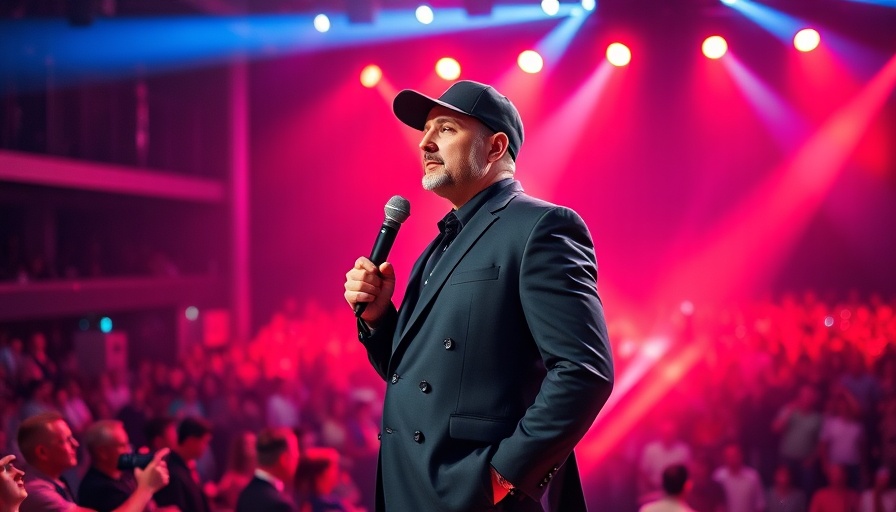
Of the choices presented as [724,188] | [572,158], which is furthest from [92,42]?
[724,188]

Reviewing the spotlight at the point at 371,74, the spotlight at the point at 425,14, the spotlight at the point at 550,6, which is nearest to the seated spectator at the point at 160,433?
the spotlight at the point at 425,14

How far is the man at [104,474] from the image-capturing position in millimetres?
3893

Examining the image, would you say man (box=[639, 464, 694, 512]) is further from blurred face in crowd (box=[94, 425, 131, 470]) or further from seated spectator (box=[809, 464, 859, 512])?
blurred face in crowd (box=[94, 425, 131, 470])

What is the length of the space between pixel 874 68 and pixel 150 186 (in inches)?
390

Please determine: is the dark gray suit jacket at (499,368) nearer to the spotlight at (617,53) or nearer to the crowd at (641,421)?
the crowd at (641,421)

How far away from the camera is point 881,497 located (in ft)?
20.5

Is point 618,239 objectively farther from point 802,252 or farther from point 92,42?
point 92,42

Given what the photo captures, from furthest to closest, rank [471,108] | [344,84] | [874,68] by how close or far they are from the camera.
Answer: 1. [344,84]
2. [874,68]
3. [471,108]

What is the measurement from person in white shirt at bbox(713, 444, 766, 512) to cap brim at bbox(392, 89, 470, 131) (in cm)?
525

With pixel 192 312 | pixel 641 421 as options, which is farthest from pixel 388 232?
pixel 192 312

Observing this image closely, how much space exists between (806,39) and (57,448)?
9685 millimetres

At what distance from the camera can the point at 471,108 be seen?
1.89 m

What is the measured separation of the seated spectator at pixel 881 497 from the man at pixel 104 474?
4960mm

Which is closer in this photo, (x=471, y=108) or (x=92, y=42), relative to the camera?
(x=471, y=108)
